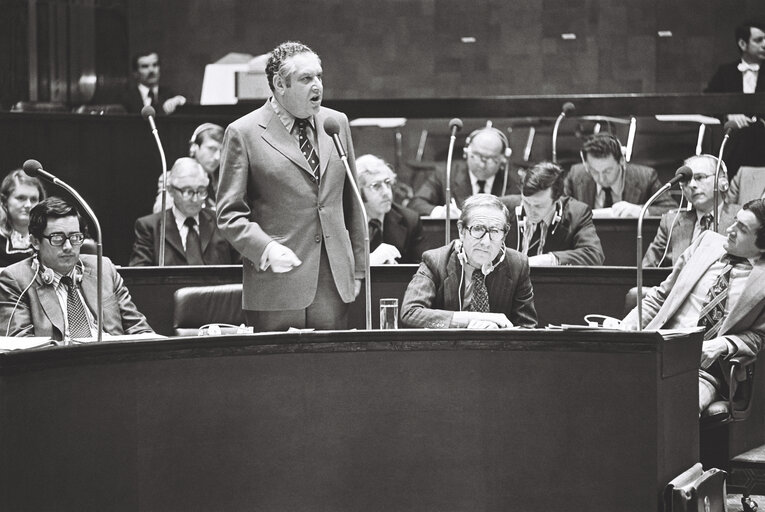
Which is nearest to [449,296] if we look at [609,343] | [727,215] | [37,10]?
[609,343]

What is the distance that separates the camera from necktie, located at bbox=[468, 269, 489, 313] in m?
3.93

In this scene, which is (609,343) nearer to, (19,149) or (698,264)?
(698,264)

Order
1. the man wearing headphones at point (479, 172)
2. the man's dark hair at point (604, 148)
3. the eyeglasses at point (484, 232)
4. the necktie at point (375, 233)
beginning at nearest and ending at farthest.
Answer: the eyeglasses at point (484, 232)
the necktie at point (375, 233)
the man's dark hair at point (604, 148)
the man wearing headphones at point (479, 172)

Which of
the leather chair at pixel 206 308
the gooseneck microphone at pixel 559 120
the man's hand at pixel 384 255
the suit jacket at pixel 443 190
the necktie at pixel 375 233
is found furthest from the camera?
the gooseneck microphone at pixel 559 120

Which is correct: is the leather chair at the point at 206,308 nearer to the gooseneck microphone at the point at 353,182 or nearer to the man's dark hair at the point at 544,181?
the gooseneck microphone at the point at 353,182

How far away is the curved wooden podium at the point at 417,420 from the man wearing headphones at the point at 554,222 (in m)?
1.86

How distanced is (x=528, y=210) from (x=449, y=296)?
125cm

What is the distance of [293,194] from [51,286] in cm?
89

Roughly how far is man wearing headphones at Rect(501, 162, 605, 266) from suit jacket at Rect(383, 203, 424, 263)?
1.51ft

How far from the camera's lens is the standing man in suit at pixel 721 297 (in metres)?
3.96

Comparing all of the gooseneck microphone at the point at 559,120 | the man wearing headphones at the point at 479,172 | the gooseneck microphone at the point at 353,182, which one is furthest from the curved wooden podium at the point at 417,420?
the gooseneck microphone at the point at 559,120

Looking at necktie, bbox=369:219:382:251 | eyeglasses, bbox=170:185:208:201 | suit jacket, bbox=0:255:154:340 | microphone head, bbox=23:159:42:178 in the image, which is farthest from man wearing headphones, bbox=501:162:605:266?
microphone head, bbox=23:159:42:178

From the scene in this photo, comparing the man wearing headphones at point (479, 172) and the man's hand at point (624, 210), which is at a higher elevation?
the man wearing headphones at point (479, 172)

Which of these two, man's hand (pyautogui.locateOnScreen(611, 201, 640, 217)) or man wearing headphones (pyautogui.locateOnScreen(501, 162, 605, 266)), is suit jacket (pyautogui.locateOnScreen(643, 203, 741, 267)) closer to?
man wearing headphones (pyautogui.locateOnScreen(501, 162, 605, 266))
